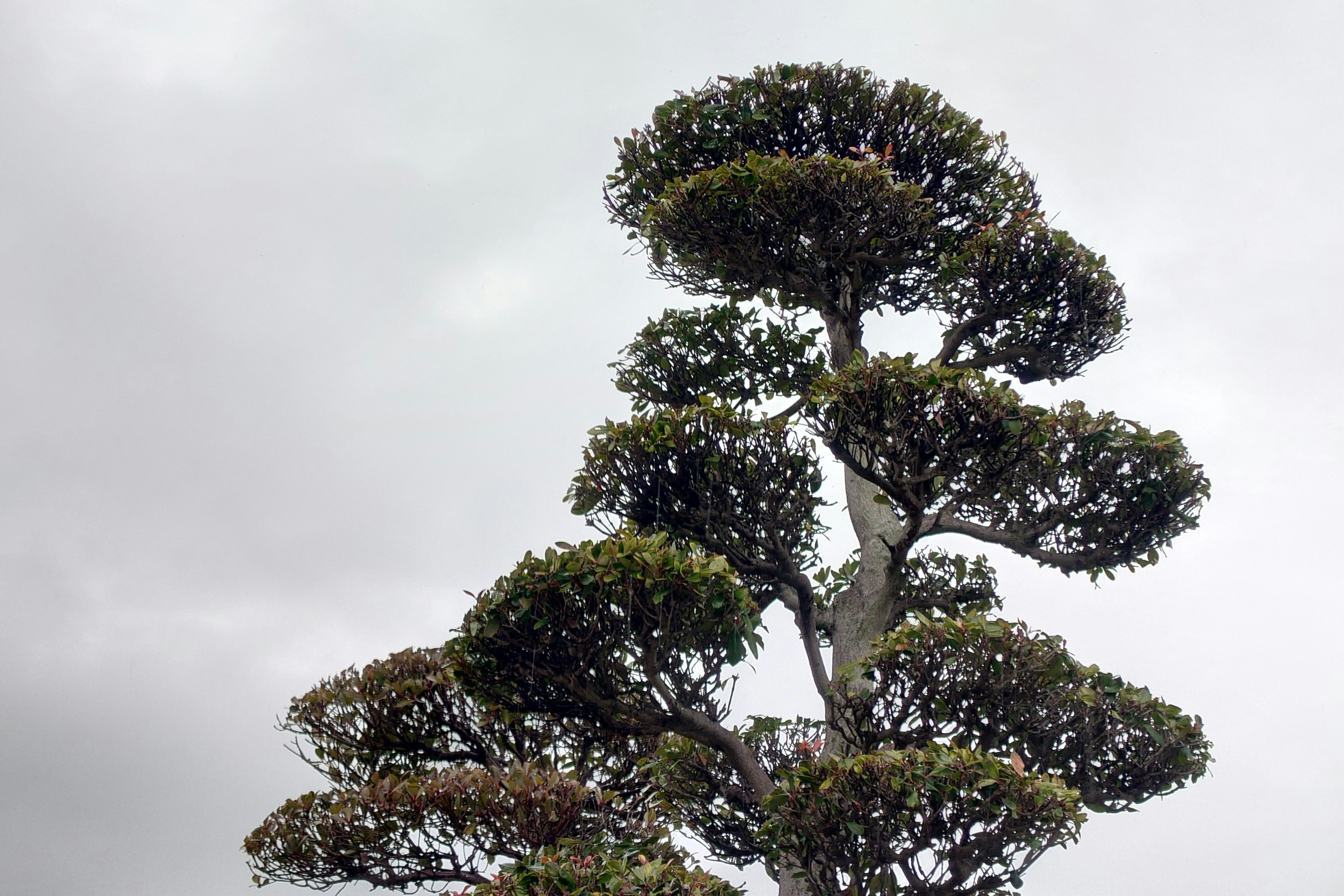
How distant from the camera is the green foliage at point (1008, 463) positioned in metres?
7.44

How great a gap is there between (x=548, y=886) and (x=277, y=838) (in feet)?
8.79

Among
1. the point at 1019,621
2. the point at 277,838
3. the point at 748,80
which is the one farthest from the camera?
the point at 748,80

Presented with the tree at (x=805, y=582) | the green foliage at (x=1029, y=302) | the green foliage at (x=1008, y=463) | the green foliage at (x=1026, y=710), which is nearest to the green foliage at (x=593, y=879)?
the tree at (x=805, y=582)

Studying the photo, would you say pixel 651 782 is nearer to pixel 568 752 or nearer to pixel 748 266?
pixel 568 752

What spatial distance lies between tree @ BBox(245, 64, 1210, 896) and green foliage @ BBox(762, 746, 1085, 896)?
2cm

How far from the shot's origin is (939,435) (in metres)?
7.56

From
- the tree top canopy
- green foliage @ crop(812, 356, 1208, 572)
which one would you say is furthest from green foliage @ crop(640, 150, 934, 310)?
green foliage @ crop(812, 356, 1208, 572)

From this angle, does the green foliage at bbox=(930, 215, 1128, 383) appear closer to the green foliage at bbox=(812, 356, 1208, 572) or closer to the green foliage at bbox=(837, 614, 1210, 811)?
the green foliage at bbox=(812, 356, 1208, 572)

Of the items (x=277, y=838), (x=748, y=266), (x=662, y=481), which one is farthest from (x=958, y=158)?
(x=277, y=838)

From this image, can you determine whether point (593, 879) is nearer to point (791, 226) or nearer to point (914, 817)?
point (914, 817)

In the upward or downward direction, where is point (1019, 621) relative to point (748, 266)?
downward

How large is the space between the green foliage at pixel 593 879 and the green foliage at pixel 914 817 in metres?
0.70

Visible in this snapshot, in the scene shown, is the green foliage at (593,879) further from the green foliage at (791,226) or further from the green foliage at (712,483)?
the green foliage at (791,226)

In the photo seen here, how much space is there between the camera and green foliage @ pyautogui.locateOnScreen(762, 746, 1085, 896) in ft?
20.9
